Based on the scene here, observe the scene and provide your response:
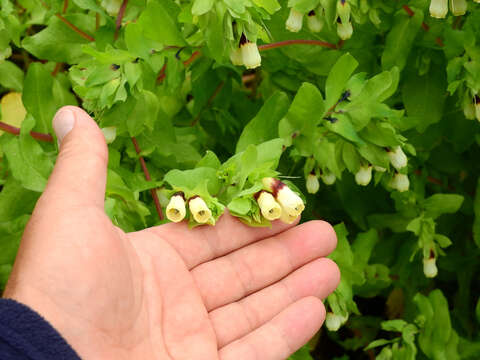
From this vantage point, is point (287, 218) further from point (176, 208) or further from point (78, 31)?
point (78, 31)

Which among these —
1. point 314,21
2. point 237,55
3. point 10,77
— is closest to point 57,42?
point 10,77

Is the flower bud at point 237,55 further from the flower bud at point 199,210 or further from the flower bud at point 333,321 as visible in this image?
the flower bud at point 333,321

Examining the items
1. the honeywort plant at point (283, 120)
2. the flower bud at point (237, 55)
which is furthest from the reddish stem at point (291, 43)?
the flower bud at point (237, 55)

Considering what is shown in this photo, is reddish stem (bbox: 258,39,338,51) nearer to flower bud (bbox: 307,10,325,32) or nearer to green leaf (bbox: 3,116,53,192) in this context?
flower bud (bbox: 307,10,325,32)

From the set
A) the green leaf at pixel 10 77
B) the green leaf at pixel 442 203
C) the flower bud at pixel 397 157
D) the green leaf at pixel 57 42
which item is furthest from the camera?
the green leaf at pixel 10 77

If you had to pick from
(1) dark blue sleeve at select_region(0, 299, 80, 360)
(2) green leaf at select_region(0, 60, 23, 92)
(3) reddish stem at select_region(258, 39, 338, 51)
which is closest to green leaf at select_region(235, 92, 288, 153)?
(3) reddish stem at select_region(258, 39, 338, 51)

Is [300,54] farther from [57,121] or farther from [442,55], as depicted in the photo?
[57,121]
